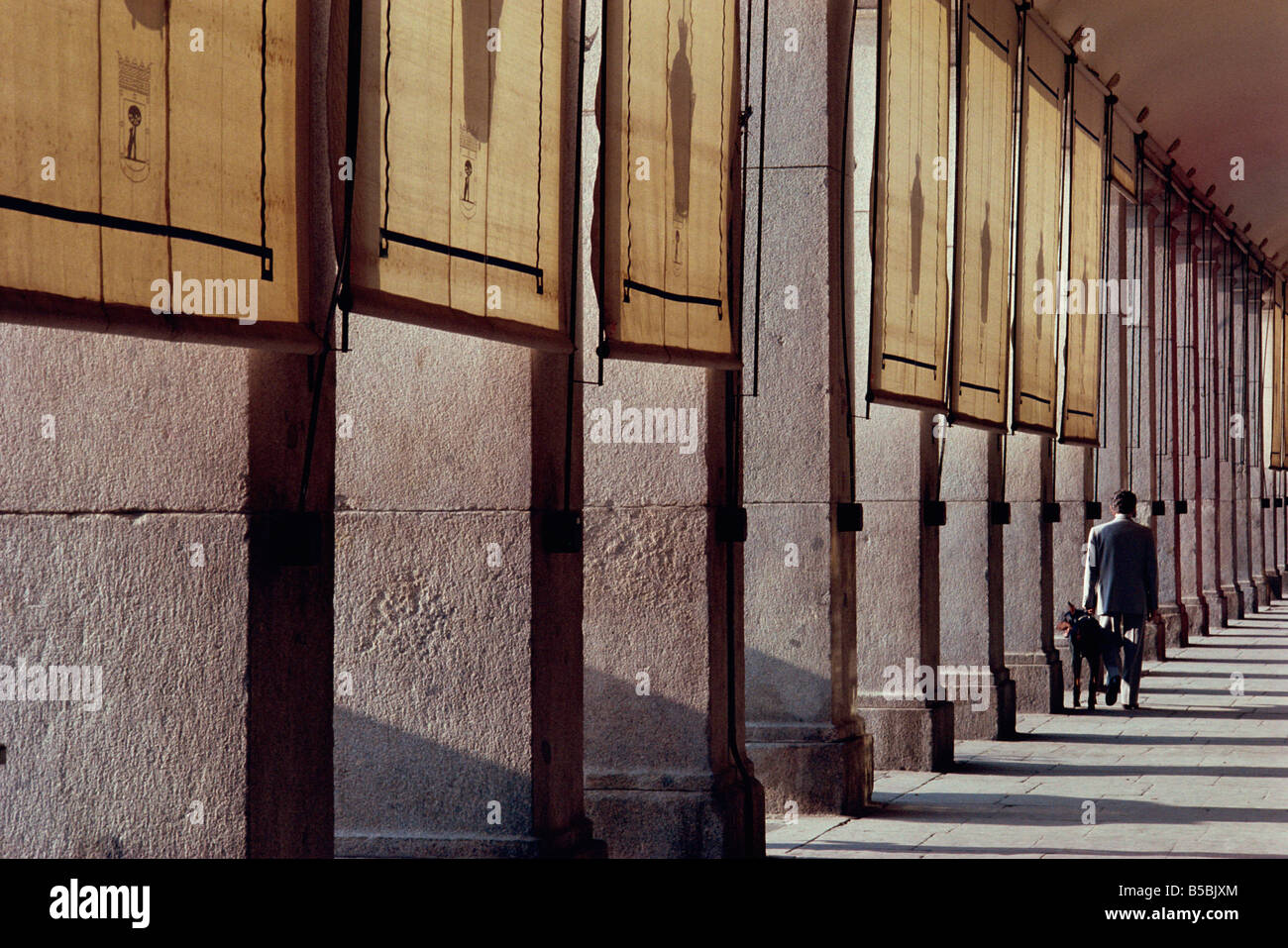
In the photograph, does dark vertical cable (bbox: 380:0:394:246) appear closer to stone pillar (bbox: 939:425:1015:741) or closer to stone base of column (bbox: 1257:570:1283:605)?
stone pillar (bbox: 939:425:1015:741)

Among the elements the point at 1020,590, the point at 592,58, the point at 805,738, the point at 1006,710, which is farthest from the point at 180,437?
the point at 1020,590

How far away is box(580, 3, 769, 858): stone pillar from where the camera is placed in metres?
8.09

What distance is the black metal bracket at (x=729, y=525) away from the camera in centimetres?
838

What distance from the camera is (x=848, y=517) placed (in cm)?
1041

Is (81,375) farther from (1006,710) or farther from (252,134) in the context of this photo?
(1006,710)

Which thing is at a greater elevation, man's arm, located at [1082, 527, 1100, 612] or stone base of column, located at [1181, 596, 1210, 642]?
man's arm, located at [1082, 527, 1100, 612]

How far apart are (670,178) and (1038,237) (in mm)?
8368

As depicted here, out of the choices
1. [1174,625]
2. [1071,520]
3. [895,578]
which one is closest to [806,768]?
[895,578]

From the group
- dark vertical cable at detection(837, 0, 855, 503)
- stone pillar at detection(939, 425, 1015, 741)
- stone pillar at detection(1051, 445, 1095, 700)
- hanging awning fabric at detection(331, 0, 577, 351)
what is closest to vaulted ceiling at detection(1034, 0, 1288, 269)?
stone pillar at detection(1051, 445, 1095, 700)

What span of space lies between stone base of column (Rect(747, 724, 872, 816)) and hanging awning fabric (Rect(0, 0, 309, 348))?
568cm

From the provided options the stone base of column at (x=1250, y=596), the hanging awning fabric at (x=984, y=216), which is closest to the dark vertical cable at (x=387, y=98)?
the hanging awning fabric at (x=984, y=216)

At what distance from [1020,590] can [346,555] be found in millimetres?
10349

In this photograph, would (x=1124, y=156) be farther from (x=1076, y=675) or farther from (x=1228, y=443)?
(x=1228, y=443)

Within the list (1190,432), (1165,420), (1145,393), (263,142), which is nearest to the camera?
(263,142)
